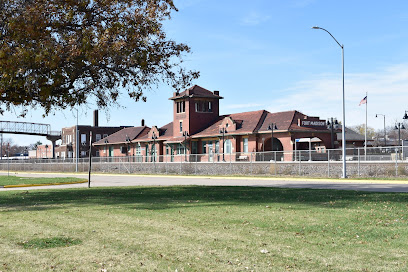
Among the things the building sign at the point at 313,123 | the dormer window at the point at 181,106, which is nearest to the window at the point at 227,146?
the dormer window at the point at 181,106

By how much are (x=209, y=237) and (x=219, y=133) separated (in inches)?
2134

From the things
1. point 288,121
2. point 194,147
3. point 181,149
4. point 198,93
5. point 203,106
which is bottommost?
point 181,149

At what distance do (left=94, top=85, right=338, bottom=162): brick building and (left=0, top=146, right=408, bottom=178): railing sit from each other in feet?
5.56

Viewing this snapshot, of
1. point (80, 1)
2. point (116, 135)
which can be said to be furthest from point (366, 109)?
point (80, 1)

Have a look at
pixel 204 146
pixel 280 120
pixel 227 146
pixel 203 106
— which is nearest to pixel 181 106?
pixel 203 106

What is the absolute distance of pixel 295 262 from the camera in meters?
6.76

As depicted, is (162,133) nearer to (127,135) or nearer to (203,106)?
(203,106)

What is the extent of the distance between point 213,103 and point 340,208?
187ft

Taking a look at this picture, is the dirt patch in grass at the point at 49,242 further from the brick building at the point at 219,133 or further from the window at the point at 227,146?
the window at the point at 227,146

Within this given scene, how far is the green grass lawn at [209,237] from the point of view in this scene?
22.4ft

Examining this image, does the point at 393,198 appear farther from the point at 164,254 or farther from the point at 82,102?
the point at 82,102

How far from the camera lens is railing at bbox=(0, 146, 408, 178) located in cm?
3381

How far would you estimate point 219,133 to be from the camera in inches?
2477

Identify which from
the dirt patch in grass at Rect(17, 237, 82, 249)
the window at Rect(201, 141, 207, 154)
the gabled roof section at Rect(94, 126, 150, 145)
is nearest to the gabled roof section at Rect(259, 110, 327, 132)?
the window at Rect(201, 141, 207, 154)
